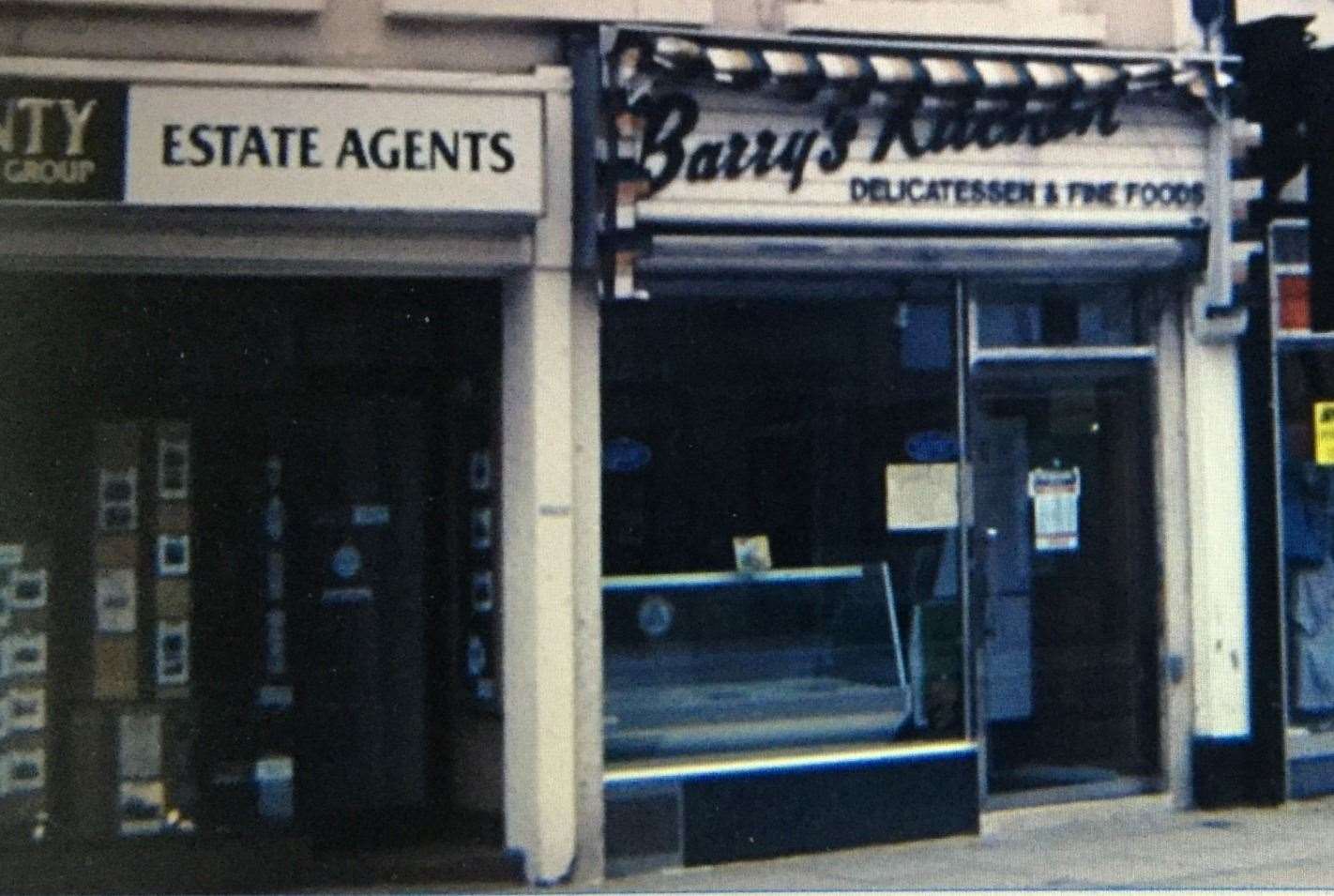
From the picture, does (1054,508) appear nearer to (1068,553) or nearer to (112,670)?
(1068,553)

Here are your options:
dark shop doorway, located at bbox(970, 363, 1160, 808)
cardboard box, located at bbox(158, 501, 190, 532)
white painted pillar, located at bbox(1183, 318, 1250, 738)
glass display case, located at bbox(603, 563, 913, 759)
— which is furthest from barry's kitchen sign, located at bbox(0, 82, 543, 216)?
white painted pillar, located at bbox(1183, 318, 1250, 738)

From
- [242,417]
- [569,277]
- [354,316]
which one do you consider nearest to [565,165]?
[569,277]

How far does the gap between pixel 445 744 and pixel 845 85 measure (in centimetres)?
372

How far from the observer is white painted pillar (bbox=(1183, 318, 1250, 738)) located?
11.1 m

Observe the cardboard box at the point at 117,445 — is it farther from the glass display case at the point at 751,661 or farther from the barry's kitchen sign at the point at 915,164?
the barry's kitchen sign at the point at 915,164

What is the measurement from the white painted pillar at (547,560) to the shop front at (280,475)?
0.05ft

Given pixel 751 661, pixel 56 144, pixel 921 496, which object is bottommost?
pixel 751 661

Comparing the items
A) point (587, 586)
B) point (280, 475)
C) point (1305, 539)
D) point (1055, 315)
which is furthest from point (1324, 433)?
point (280, 475)

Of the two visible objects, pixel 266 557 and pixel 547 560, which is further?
pixel 266 557

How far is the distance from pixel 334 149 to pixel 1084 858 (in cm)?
482

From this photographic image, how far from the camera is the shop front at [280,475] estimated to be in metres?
9.16

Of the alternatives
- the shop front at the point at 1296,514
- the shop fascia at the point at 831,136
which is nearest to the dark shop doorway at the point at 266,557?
the shop fascia at the point at 831,136

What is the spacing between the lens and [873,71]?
992 centimetres

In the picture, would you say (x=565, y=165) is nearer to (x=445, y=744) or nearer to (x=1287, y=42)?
(x=445, y=744)
